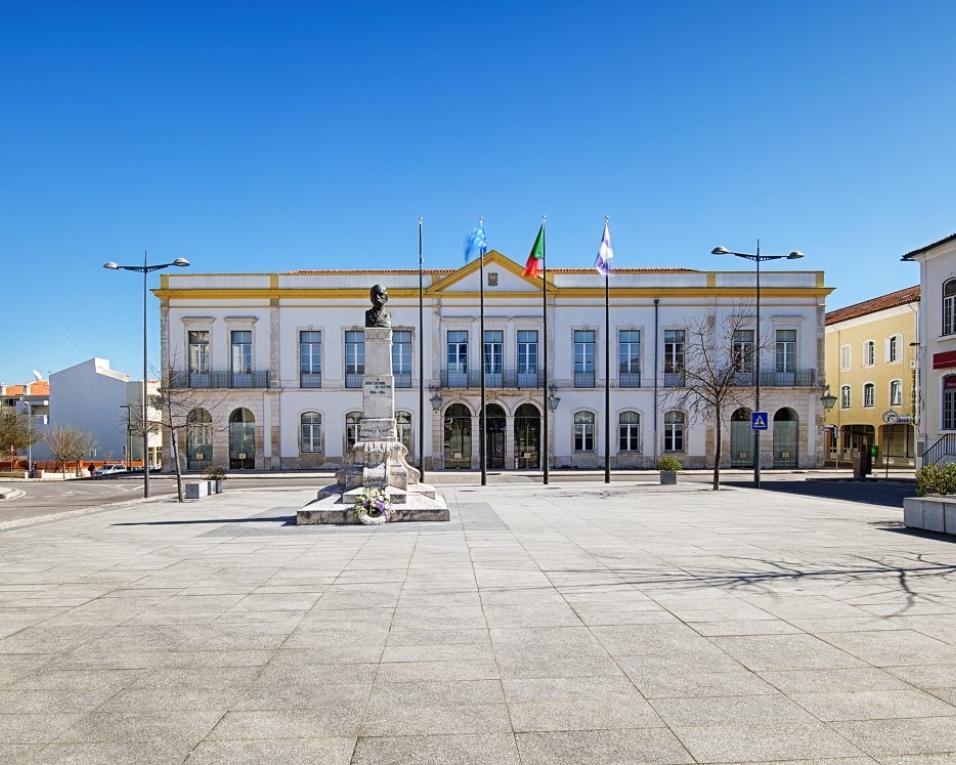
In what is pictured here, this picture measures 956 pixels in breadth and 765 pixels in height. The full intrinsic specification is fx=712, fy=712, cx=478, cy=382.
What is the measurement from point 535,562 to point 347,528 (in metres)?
5.48

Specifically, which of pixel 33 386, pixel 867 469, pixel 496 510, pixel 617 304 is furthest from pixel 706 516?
pixel 33 386

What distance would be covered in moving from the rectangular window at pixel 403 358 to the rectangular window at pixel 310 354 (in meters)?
4.54

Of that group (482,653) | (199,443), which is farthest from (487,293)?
(482,653)

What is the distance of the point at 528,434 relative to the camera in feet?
139

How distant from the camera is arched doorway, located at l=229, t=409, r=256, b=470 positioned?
4191 centimetres

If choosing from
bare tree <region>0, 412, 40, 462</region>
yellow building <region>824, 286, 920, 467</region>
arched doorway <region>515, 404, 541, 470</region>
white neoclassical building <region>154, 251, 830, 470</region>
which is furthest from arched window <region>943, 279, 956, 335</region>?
bare tree <region>0, 412, 40, 462</region>

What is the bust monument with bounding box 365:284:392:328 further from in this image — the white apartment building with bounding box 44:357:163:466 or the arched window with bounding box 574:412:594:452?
the white apartment building with bounding box 44:357:163:466

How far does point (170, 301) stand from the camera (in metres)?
42.2

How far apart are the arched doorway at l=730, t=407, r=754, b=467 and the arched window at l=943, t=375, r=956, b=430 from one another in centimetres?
1368

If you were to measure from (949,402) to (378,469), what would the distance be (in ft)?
81.3

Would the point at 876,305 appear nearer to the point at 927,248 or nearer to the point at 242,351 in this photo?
the point at 927,248

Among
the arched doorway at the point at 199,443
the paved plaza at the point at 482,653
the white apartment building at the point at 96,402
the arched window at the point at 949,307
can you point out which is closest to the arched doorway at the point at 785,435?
the arched window at the point at 949,307

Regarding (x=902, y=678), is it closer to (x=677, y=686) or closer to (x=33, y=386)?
(x=677, y=686)

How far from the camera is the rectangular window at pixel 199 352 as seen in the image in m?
42.3
